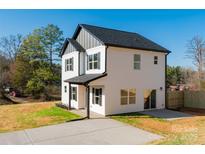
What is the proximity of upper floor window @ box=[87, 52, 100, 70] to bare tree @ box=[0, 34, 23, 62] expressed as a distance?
86.8 feet

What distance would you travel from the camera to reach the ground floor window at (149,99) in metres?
15.9

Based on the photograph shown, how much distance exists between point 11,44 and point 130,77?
3111 cm

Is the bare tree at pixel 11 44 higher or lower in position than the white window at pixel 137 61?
higher

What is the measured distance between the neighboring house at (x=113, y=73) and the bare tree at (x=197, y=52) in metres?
15.6

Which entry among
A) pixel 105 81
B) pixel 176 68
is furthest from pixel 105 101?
pixel 176 68


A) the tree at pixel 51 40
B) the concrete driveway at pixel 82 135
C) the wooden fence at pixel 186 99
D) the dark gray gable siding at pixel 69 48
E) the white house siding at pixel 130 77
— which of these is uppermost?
the tree at pixel 51 40

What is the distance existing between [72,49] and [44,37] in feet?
48.4

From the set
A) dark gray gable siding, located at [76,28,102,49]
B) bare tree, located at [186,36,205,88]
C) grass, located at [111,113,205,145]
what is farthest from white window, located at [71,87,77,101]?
bare tree, located at [186,36,205,88]

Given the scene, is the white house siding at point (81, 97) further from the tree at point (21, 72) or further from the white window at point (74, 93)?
the tree at point (21, 72)

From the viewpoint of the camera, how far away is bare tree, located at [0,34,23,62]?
36188 millimetres

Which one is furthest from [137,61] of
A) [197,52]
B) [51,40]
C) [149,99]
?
[51,40]

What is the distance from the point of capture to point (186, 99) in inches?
725

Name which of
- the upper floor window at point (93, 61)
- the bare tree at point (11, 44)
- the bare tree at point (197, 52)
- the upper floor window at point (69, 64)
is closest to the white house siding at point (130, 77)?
the upper floor window at point (93, 61)

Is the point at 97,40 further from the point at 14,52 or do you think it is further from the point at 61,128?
the point at 14,52
